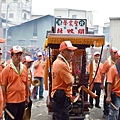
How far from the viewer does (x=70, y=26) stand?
6785 mm

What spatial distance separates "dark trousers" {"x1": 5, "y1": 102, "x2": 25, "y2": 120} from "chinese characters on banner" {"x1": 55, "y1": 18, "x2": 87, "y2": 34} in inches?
103

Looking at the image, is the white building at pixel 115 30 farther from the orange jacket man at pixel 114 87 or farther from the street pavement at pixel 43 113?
the orange jacket man at pixel 114 87

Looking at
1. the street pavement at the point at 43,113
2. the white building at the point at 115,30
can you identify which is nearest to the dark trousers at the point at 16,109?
the street pavement at the point at 43,113

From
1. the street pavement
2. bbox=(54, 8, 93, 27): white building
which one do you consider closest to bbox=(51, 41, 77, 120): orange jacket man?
the street pavement

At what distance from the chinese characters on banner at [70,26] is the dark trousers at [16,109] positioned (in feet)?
8.58

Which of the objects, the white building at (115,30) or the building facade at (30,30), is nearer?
the white building at (115,30)

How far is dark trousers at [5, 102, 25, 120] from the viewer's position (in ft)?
15.4

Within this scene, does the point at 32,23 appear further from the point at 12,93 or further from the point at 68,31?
the point at 12,93

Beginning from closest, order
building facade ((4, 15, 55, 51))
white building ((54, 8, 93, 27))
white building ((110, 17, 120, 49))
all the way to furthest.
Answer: white building ((110, 17, 120, 49)), building facade ((4, 15, 55, 51)), white building ((54, 8, 93, 27))

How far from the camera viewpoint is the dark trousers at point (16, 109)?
185 inches

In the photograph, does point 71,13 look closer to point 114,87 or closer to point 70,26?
point 70,26

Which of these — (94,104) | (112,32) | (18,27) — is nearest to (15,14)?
(18,27)

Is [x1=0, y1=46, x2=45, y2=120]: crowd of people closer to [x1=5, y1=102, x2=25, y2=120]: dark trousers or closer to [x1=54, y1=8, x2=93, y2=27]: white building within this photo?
[x1=5, y1=102, x2=25, y2=120]: dark trousers

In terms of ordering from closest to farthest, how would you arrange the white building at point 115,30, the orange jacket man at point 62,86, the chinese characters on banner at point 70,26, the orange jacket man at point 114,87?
1. the orange jacket man at point 62,86
2. the orange jacket man at point 114,87
3. the chinese characters on banner at point 70,26
4. the white building at point 115,30
